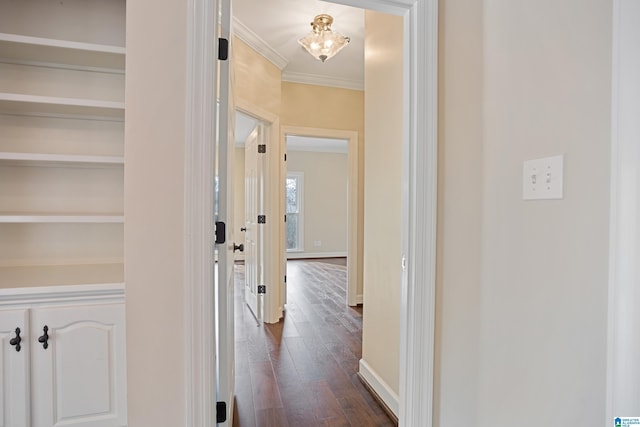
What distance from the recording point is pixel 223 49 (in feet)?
4.04

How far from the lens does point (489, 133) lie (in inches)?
47.1

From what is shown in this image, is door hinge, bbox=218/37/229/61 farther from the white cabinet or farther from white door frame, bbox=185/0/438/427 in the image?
the white cabinet

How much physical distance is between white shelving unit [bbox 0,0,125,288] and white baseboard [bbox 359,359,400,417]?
164 centimetres

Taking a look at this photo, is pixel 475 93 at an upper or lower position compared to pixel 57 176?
upper

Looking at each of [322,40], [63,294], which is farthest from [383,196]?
[63,294]

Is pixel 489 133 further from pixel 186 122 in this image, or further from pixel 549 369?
pixel 186 122

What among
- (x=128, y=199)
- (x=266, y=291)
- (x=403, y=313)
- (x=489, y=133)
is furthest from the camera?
(x=266, y=291)

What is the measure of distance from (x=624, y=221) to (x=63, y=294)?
6.39 feet

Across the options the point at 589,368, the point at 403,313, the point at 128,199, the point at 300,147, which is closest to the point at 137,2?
the point at 128,199

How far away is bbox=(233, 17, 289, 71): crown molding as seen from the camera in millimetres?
2758

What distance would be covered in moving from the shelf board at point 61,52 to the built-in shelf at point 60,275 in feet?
3.49

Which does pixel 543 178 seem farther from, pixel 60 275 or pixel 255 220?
pixel 255 220

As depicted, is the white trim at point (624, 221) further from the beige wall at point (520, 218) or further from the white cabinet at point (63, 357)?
the white cabinet at point (63, 357)

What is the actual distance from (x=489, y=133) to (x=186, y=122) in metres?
1.13
